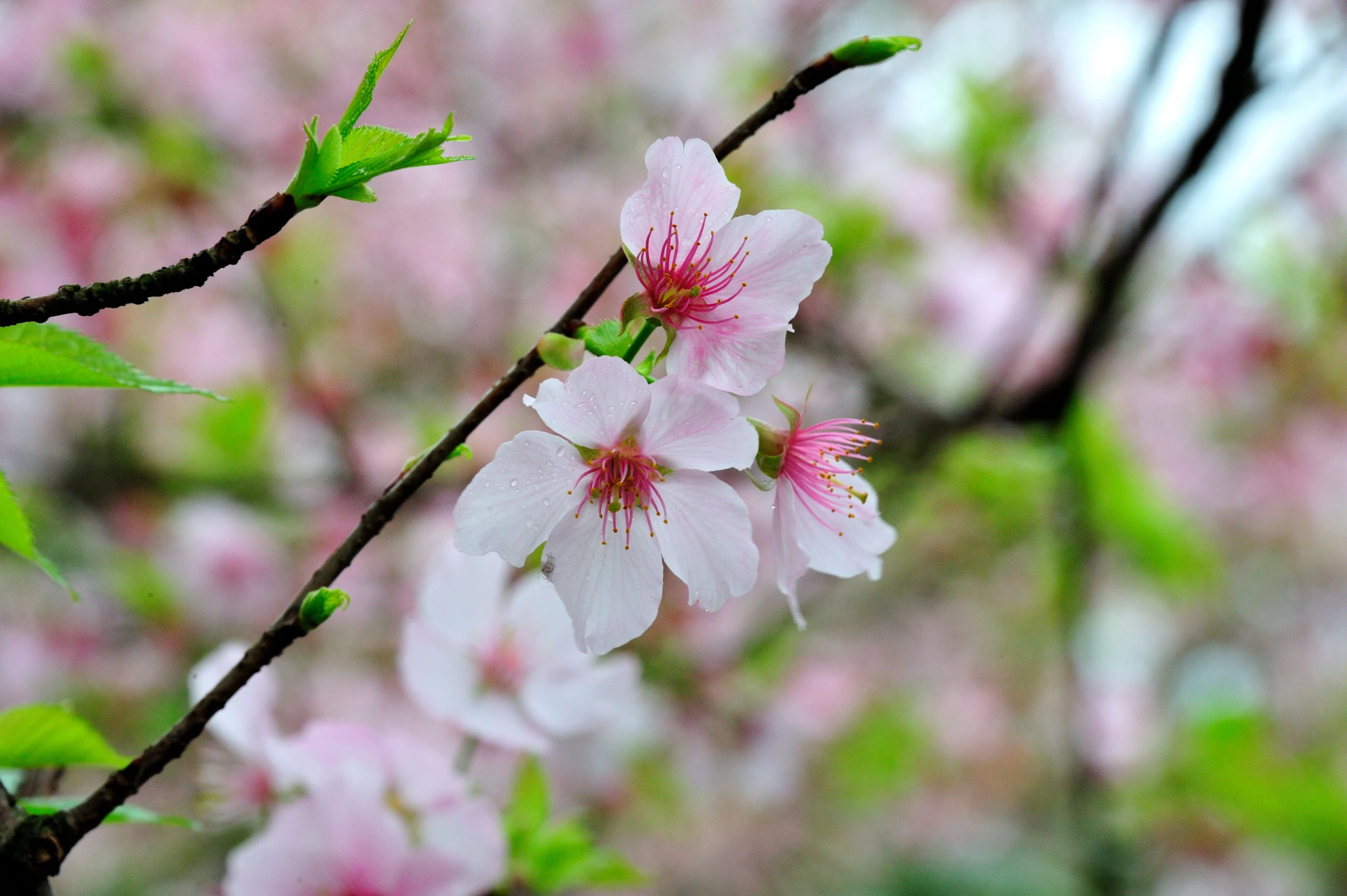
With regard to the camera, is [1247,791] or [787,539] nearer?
[787,539]

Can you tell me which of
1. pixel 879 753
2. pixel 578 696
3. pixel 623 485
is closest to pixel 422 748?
pixel 578 696

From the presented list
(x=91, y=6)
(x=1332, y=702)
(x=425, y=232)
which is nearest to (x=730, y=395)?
(x=91, y=6)

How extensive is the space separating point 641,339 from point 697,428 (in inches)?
2.3

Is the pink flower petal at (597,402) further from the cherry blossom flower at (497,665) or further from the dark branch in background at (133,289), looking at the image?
the cherry blossom flower at (497,665)

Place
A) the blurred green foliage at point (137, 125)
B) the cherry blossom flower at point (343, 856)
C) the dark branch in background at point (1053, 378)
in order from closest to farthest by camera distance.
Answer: the cherry blossom flower at point (343, 856)
the dark branch in background at point (1053, 378)
the blurred green foliage at point (137, 125)

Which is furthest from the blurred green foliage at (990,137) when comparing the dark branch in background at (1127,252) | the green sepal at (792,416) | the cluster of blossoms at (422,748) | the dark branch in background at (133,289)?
the dark branch in background at (133,289)

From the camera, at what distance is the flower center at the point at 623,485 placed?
1.80 feet

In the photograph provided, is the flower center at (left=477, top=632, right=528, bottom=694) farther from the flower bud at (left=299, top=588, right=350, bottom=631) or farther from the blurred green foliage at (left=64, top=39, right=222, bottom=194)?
the blurred green foliage at (left=64, top=39, right=222, bottom=194)

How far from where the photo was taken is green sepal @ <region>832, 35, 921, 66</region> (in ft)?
1.64

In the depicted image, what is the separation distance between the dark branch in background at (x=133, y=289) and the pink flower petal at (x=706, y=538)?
0.81 ft

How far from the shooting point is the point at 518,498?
52 cm

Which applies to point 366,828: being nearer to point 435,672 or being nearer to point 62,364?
point 435,672

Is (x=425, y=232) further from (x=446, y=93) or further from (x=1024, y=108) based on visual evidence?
(x=1024, y=108)

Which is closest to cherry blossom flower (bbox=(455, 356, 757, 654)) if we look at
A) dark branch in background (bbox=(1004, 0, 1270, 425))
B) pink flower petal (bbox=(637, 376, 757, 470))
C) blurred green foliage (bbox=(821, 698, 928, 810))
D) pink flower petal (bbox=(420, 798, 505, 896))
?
pink flower petal (bbox=(637, 376, 757, 470))
